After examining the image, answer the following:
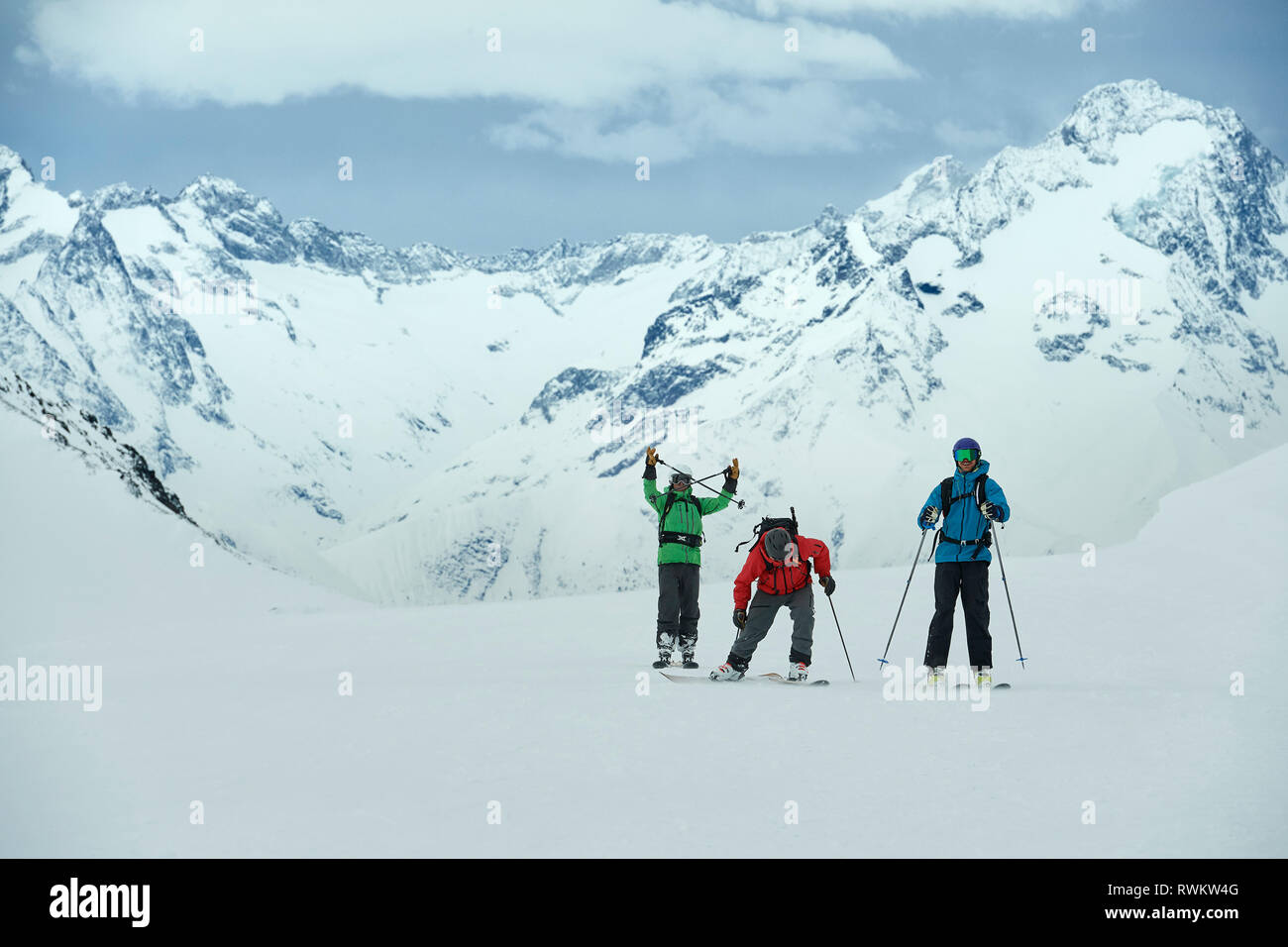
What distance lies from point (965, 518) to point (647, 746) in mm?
5131

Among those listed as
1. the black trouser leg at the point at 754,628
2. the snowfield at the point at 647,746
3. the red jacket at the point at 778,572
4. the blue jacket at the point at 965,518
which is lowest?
the snowfield at the point at 647,746

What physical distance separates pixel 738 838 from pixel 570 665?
741 cm

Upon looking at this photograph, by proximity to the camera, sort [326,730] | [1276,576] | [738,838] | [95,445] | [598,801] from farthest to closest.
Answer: [95,445] → [1276,576] → [326,730] → [598,801] → [738,838]

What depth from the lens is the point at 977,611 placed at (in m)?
12.8

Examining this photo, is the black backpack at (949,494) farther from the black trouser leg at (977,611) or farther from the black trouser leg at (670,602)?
the black trouser leg at (670,602)

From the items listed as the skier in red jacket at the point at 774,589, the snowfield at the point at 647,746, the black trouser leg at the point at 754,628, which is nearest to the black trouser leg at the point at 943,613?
the snowfield at the point at 647,746

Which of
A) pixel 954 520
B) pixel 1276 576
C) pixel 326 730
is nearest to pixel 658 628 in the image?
pixel 954 520

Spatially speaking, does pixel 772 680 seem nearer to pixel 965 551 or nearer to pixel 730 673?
pixel 730 673

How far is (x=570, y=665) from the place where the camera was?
14648 millimetres

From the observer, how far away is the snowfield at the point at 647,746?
7.39m

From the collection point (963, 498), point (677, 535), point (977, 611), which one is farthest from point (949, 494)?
point (677, 535)

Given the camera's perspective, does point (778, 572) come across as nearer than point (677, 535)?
Yes
